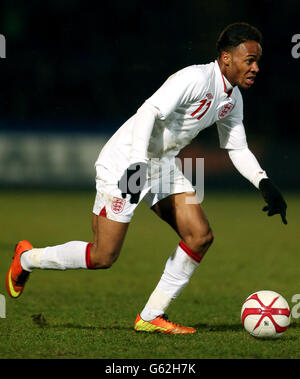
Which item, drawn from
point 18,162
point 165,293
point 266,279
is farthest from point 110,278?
point 18,162

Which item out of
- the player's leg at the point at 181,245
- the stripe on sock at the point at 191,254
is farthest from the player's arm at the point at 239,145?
the stripe on sock at the point at 191,254

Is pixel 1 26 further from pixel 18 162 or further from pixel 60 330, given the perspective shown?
pixel 60 330

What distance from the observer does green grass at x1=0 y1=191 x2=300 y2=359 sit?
4.55 m

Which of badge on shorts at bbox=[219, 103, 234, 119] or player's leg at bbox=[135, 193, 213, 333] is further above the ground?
badge on shorts at bbox=[219, 103, 234, 119]

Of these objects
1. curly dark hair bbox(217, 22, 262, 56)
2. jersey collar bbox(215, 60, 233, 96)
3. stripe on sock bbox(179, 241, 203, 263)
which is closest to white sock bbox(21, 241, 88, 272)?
stripe on sock bbox(179, 241, 203, 263)

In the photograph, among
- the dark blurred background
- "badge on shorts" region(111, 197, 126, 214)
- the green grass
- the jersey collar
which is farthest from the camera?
the dark blurred background

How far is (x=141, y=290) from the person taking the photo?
24.4 feet

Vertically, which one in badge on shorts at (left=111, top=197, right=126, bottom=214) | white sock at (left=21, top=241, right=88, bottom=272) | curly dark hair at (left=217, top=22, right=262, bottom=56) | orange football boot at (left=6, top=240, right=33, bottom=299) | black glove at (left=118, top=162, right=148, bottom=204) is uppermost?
curly dark hair at (left=217, top=22, right=262, bottom=56)

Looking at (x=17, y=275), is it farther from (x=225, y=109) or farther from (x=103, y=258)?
(x=225, y=109)

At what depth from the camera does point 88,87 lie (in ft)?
76.9

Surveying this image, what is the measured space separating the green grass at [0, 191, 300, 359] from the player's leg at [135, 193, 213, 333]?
261mm

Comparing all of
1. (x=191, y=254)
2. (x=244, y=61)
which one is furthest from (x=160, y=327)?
(x=244, y=61)

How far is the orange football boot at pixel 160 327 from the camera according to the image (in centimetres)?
511

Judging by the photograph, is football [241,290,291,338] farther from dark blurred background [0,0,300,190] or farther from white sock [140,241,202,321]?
dark blurred background [0,0,300,190]
